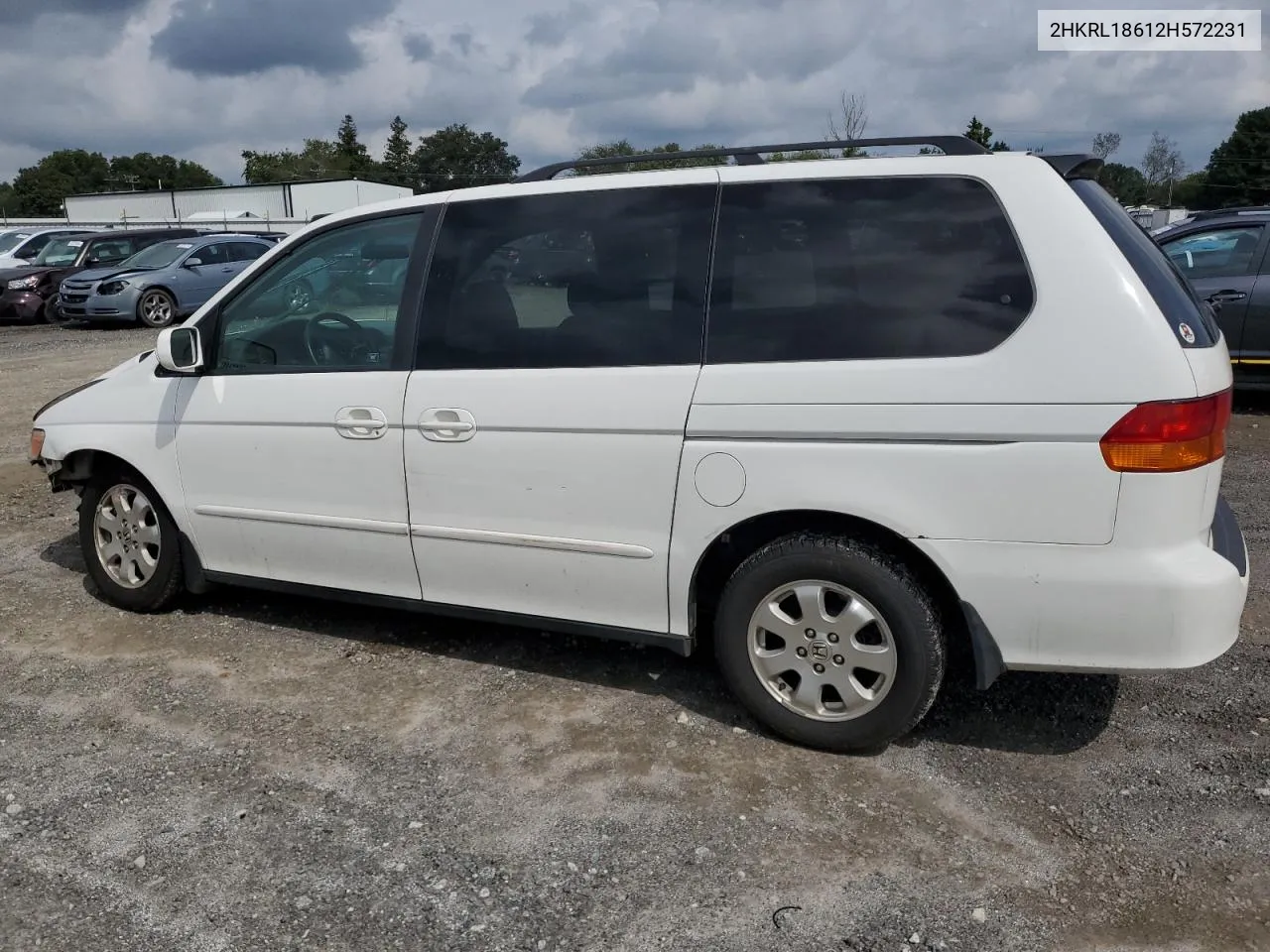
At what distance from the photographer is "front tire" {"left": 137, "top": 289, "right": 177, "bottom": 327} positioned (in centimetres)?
1806

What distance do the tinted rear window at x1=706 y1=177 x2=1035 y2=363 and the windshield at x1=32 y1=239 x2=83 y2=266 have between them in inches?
867

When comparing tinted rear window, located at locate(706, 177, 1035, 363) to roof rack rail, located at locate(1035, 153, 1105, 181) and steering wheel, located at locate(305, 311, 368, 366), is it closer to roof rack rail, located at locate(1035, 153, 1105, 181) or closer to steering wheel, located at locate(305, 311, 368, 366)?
roof rack rail, located at locate(1035, 153, 1105, 181)

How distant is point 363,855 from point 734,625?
1380 mm

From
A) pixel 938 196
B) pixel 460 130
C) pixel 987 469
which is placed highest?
pixel 460 130

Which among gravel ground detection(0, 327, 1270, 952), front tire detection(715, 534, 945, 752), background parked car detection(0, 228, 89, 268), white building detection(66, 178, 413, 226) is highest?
white building detection(66, 178, 413, 226)

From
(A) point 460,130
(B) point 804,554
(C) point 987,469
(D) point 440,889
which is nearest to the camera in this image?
(D) point 440,889

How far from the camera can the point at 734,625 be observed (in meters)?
3.56

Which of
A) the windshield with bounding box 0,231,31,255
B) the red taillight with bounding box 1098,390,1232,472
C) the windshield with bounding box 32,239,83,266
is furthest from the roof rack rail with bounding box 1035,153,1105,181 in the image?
the windshield with bounding box 0,231,31,255

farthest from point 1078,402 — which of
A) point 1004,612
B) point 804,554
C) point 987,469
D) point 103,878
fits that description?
point 103,878

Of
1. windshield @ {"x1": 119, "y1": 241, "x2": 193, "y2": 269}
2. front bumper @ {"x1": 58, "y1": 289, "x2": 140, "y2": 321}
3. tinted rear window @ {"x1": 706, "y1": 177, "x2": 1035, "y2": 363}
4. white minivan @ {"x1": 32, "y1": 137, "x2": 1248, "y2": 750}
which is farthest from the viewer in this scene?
windshield @ {"x1": 119, "y1": 241, "x2": 193, "y2": 269}

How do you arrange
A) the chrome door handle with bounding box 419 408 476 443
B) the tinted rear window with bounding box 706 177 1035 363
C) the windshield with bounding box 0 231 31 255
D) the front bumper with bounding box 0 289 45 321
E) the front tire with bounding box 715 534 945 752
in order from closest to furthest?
the tinted rear window with bounding box 706 177 1035 363 < the front tire with bounding box 715 534 945 752 < the chrome door handle with bounding box 419 408 476 443 < the front bumper with bounding box 0 289 45 321 < the windshield with bounding box 0 231 31 255

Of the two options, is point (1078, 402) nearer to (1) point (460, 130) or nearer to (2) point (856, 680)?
(2) point (856, 680)

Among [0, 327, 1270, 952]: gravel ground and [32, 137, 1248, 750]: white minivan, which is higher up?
[32, 137, 1248, 750]: white minivan

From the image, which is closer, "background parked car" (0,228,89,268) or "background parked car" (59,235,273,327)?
"background parked car" (59,235,273,327)
